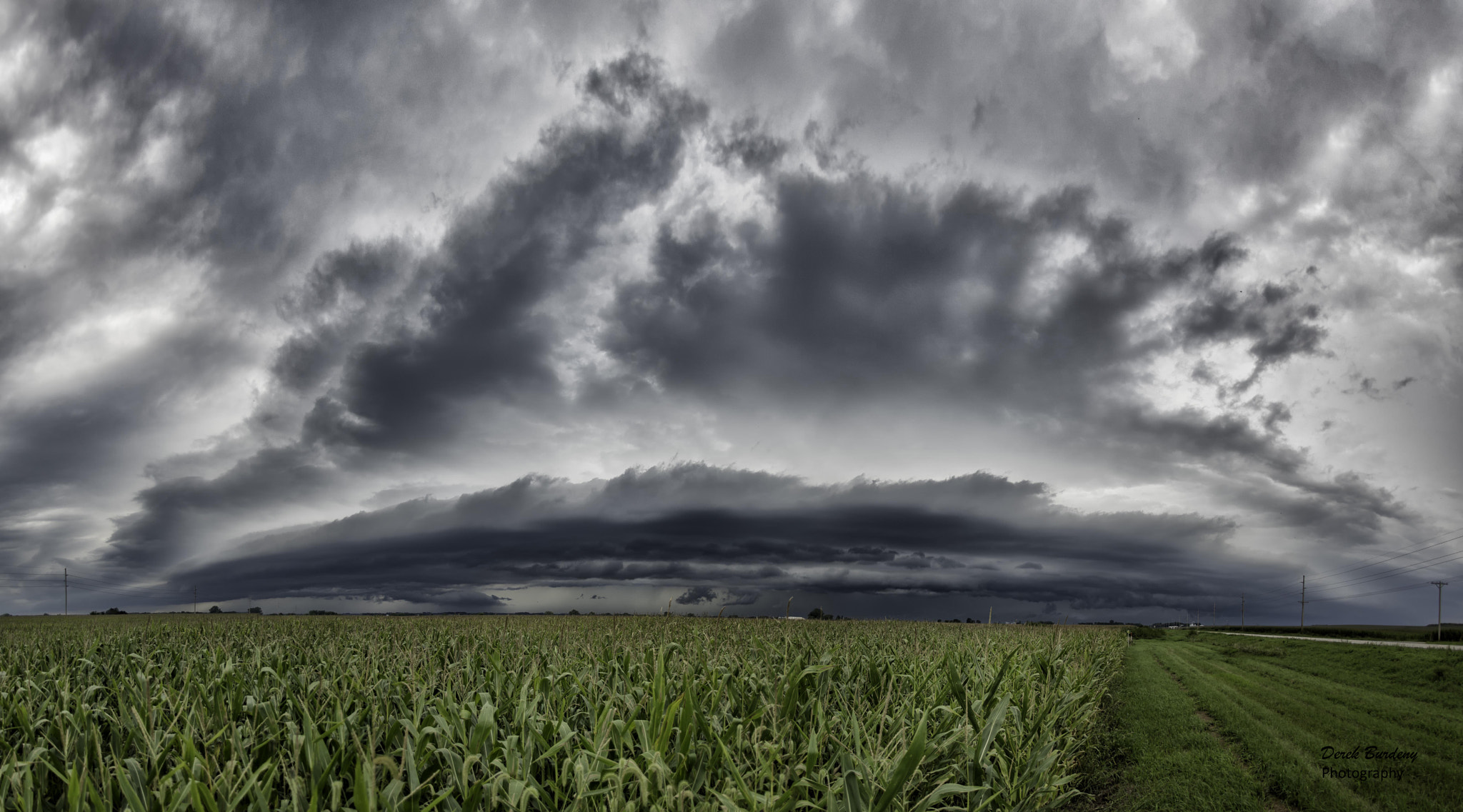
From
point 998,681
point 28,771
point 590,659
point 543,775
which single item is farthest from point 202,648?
point 998,681

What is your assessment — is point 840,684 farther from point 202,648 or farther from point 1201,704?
point 1201,704

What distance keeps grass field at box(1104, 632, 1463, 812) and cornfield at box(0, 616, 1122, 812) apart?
244 centimetres

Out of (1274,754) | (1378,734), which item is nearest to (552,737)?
(1274,754)

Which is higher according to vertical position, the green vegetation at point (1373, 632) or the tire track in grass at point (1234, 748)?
the tire track in grass at point (1234, 748)

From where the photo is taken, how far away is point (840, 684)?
26.9ft

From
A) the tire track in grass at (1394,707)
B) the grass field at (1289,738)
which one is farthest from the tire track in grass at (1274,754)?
the tire track in grass at (1394,707)

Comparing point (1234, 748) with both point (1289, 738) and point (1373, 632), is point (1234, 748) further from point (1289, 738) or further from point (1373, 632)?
point (1373, 632)

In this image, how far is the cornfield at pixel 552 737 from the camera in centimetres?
418

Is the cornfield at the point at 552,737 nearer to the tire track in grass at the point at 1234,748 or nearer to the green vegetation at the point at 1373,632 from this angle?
the tire track in grass at the point at 1234,748

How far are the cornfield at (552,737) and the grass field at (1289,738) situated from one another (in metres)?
2.44

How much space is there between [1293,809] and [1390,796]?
205 centimetres

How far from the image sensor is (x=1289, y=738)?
15797mm

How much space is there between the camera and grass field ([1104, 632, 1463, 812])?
37.3 feet

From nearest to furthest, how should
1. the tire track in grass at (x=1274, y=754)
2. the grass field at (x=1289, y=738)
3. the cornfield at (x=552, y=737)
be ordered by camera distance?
the cornfield at (x=552, y=737) → the tire track in grass at (x=1274, y=754) → the grass field at (x=1289, y=738)
